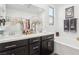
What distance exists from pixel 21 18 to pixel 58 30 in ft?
1.94

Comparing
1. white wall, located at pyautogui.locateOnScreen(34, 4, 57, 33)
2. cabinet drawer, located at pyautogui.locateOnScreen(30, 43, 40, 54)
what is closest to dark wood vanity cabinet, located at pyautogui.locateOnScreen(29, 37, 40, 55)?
cabinet drawer, located at pyautogui.locateOnScreen(30, 43, 40, 54)

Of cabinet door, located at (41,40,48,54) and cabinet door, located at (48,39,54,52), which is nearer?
cabinet door, located at (41,40,48,54)

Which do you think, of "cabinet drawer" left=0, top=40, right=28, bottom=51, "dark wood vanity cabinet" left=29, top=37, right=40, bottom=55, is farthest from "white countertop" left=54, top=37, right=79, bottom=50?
"cabinet drawer" left=0, top=40, right=28, bottom=51

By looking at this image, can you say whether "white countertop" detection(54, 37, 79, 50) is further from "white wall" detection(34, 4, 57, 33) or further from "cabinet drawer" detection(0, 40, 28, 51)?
"cabinet drawer" detection(0, 40, 28, 51)

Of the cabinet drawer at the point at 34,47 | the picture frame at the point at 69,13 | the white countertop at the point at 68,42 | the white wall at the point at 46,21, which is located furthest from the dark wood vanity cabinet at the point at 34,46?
the picture frame at the point at 69,13

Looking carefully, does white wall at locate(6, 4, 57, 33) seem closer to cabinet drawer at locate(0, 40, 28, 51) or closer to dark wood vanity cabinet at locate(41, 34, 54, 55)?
dark wood vanity cabinet at locate(41, 34, 54, 55)

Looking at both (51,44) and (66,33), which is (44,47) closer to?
(51,44)

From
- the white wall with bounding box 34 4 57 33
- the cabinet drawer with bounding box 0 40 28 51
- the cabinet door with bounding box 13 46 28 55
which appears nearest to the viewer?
the cabinet drawer with bounding box 0 40 28 51

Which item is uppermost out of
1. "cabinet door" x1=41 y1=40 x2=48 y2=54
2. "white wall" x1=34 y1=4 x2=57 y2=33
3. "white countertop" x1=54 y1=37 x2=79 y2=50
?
"white wall" x1=34 y1=4 x2=57 y2=33

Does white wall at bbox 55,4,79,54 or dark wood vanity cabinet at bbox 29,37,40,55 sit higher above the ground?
white wall at bbox 55,4,79,54

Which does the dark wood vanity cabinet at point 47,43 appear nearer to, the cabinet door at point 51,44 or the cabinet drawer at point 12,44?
the cabinet door at point 51,44

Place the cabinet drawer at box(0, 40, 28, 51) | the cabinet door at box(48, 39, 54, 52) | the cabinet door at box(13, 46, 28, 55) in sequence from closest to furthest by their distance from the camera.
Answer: the cabinet drawer at box(0, 40, 28, 51) → the cabinet door at box(13, 46, 28, 55) → the cabinet door at box(48, 39, 54, 52)

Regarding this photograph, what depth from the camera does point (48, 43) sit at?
1.65 m

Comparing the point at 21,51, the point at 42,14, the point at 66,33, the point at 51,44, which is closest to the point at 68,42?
the point at 66,33
